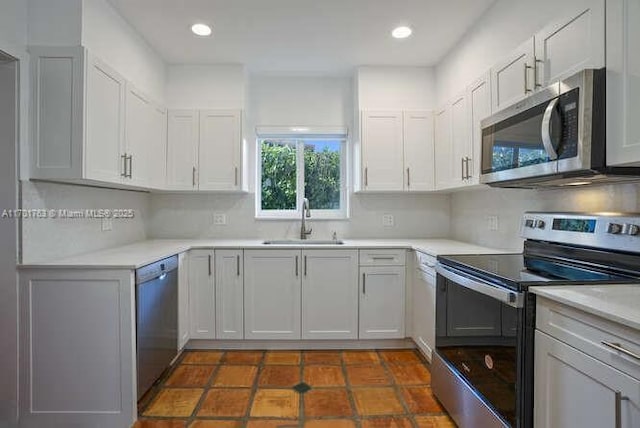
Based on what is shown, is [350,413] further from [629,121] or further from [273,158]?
[273,158]

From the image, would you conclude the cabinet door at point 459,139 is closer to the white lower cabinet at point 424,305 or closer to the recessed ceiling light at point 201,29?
the white lower cabinet at point 424,305

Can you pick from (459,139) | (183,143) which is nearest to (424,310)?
(459,139)

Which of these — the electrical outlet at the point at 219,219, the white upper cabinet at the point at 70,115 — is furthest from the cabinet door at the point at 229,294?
the white upper cabinet at the point at 70,115

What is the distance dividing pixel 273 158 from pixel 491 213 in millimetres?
2095

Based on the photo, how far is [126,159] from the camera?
249 cm

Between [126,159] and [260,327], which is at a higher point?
[126,159]

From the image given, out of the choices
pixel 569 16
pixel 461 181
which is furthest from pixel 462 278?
pixel 569 16

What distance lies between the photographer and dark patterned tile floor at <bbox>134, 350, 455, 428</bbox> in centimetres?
201

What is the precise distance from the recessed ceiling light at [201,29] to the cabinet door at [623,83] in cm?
238

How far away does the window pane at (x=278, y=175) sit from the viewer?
3.69m

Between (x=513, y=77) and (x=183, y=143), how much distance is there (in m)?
2.60

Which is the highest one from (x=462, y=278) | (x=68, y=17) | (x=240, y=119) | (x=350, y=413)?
(x=68, y=17)

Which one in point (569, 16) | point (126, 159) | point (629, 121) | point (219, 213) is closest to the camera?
point (629, 121)

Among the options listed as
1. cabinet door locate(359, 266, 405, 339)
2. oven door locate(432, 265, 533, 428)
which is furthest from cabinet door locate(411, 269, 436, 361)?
oven door locate(432, 265, 533, 428)
